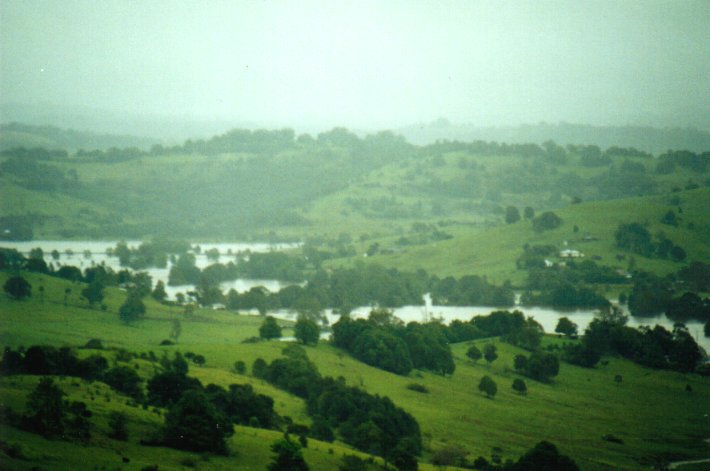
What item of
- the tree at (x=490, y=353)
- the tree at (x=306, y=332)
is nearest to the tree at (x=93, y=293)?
the tree at (x=306, y=332)

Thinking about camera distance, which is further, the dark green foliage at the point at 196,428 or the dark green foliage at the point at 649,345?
the dark green foliage at the point at 649,345

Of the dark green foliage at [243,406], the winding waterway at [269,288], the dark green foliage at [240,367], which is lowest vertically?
the winding waterway at [269,288]

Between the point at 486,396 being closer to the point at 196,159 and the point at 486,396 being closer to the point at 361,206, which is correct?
the point at 361,206

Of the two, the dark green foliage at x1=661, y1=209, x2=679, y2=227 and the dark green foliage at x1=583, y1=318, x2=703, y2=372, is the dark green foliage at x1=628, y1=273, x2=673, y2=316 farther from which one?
the dark green foliage at x1=661, y1=209, x2=679, y2=227

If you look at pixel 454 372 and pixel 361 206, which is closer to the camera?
pixel 454 372

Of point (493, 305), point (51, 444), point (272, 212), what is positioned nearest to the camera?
point (51, 444)

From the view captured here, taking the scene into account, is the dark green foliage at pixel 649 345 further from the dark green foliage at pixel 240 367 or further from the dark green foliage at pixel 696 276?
the dark green foliage at pixel 240 367

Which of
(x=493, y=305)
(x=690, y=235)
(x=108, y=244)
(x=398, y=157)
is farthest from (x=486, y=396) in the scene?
(x=398, y=157)

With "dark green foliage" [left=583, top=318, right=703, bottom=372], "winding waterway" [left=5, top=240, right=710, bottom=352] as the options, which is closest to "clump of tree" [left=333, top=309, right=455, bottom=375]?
"dark green foliage" [left=583, top=318, right=703, bottom=372]
